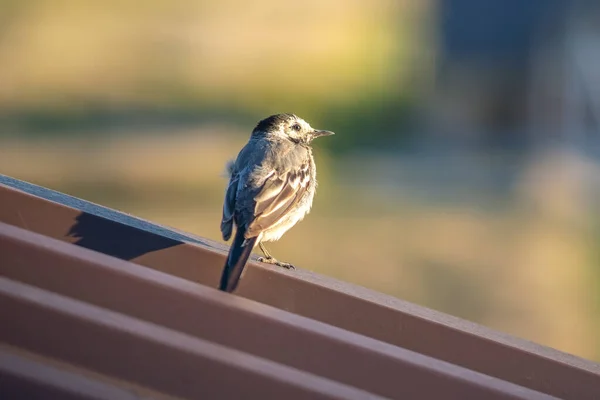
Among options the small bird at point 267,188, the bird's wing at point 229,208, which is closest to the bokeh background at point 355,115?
the small bird at point 267,188

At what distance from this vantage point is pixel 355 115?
18.5m

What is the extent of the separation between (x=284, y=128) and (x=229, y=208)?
4.10 ft

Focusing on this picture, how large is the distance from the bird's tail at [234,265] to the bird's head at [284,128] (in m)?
1.93

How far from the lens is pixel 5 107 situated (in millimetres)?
16969

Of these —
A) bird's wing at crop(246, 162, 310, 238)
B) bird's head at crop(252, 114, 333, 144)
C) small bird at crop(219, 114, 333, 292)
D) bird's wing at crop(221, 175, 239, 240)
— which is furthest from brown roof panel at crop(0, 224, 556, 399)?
bird's head at crop(252, 114, 333, 144)

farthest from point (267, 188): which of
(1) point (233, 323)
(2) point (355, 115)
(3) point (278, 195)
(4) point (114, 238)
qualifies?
(2) point (355, 115)

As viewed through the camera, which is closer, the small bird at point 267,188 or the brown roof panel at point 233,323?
the brown roof panel at point 233,323

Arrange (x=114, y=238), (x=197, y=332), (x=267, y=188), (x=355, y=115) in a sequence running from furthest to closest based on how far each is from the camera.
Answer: (x=355, y=115) → (x=267, y=188) → (x=114, y=238) → (x=197, y=332)

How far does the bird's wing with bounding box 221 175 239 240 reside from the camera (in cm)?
439

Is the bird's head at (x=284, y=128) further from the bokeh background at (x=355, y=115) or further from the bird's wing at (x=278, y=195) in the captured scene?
the bokeh background at (x=355, y=115)

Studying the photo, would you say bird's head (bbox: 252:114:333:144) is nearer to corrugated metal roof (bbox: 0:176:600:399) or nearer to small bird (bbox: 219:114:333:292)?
small bird (bbox: 219:114:333:292)

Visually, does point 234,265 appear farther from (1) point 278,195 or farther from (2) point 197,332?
(1) point 278,195

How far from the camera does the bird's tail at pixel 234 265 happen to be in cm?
302

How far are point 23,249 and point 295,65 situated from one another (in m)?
15.7
